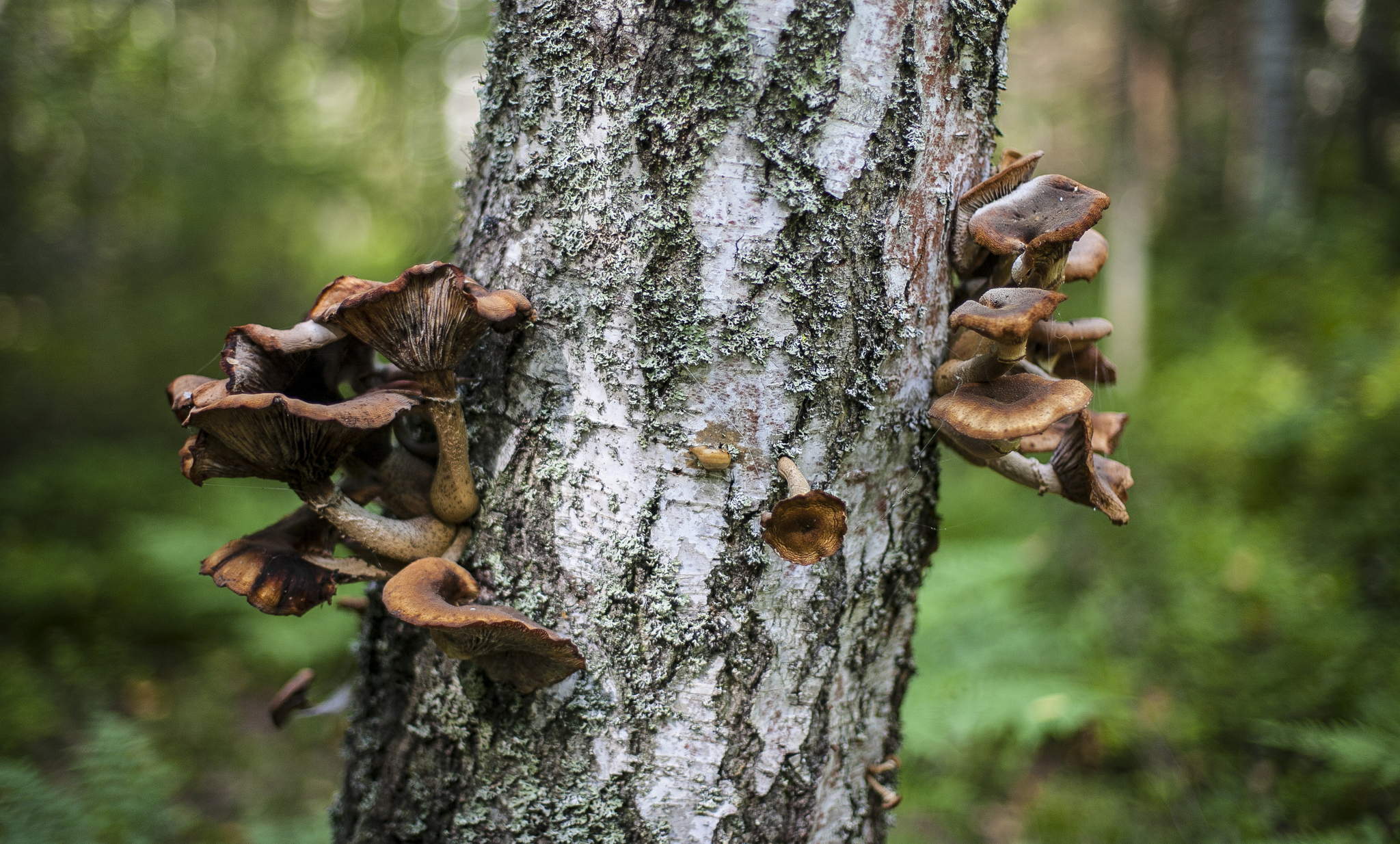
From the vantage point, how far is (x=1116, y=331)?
1138 cm

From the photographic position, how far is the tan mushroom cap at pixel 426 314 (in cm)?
127

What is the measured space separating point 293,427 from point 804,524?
0.95m

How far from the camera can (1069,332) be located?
1.61m

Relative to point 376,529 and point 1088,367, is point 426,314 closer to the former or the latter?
point 376,529

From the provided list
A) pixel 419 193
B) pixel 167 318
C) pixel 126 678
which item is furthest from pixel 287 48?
pixel 126 678

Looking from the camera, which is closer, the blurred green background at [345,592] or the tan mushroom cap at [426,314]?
the tan mushroom cap at [426,314]

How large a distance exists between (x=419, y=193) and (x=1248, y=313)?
11515 millimetres

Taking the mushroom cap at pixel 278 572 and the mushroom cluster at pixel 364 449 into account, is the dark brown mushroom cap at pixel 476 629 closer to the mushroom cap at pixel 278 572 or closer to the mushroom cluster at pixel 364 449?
the mushroom cluster at pixel 364 449

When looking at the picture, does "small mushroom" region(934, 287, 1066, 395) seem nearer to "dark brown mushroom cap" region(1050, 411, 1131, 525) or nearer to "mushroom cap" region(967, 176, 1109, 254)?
"mushroom cap" region(967, 176, 1109, 254)

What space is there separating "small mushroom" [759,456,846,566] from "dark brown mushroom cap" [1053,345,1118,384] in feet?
2.92

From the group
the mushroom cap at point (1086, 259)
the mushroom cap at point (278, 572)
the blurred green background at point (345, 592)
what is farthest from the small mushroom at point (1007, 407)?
the mushroom cap at point (278, 572)

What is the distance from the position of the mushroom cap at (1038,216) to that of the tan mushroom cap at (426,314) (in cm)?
90

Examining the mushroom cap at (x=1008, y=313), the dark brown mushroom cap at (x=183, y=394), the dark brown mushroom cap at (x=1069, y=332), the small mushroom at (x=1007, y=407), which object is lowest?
the dark brown mushroom cap at (x=183, y=394)

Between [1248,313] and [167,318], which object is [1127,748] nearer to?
[1248,313]
